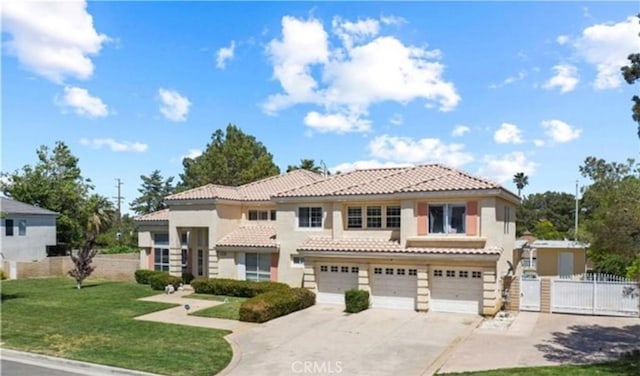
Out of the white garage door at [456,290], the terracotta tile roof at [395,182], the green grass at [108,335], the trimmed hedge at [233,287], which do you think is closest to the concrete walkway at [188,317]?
the green grass at [108,335]

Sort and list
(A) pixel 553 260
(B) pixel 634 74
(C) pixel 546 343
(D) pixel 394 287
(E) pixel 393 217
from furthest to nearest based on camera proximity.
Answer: (A) pixel 553 260 < (E) pixel 393 217 < (D) pixel 394 287 < (C) pixel 546 343 < (B) pixel 634 74

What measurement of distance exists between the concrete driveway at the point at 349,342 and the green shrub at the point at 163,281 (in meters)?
10.3

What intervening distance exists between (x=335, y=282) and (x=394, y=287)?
123 inches

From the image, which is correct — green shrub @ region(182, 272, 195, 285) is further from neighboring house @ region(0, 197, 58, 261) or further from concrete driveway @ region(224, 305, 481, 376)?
neighboring house @ region(0, 197, 58, 261)

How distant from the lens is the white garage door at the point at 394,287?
76.1 ft

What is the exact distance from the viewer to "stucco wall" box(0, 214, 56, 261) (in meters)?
40.4

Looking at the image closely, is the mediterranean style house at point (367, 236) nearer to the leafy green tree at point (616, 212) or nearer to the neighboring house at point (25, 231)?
the leafy green tree at point (616, 212)

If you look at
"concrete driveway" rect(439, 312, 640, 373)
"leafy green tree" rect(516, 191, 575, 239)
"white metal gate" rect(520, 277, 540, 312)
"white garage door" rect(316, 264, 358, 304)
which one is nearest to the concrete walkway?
"white garage door" rect(316, 264, 358, 304)

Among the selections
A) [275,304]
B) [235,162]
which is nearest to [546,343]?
[275,304]

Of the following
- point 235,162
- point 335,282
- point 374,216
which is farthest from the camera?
point 235,162

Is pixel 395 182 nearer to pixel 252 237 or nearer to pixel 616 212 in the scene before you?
pixel 252 237

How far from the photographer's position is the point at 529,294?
74.5ft

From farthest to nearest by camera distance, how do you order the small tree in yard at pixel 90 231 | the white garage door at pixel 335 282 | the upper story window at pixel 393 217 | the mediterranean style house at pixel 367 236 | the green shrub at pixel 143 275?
the green shrub at pixel 143 275
the small tree in yard at pixel 90 231
the white garage door at pixel 335 282
the upper story window at pixel 393 217
the mediterranean style house at pixel 367 236

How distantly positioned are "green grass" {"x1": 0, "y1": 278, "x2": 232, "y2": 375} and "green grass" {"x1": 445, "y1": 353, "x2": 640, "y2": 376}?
25.6 feet
